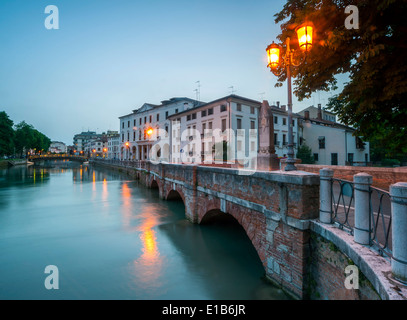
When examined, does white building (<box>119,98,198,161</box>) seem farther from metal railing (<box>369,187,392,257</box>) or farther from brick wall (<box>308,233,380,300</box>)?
metal railing (<box>369,187,392,257</box>)

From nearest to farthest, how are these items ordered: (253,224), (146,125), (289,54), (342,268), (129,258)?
(342,268)
(253,224)
(289,54)
(129,258)
(146,125)

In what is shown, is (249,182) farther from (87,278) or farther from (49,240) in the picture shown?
(49,240)

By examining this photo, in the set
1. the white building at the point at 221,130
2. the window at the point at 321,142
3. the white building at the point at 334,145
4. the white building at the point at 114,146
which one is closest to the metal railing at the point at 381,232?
the white building at the point at 221,130

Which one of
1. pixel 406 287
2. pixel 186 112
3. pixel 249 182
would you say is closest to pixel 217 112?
pixel 186 112

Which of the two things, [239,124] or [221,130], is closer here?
[239,124]

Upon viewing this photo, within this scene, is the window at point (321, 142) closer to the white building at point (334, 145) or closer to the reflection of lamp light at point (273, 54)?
the white building at point (334, 145)

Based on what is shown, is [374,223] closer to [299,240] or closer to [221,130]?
[299,240]

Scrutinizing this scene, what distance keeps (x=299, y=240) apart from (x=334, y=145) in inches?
1187

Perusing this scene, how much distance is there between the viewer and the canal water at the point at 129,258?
20.9ft

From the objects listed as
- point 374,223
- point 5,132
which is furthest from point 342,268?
point 5,132

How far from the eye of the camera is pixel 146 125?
48.4m

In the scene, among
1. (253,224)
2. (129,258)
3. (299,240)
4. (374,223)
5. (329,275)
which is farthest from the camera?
(129,258)

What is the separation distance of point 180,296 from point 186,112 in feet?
104

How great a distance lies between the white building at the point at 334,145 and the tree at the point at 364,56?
2383cm
